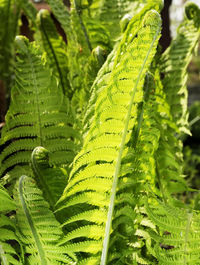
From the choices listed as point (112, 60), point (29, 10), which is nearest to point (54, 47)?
point (29, 10)

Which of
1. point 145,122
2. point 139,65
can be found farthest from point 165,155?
point 139,65

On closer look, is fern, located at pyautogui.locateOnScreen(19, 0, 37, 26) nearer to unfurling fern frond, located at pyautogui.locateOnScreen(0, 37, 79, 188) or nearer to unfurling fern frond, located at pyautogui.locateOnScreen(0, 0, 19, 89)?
unfurling fern frond, located at pyautogui.locateOnScreen(0, 0, 19, 89)

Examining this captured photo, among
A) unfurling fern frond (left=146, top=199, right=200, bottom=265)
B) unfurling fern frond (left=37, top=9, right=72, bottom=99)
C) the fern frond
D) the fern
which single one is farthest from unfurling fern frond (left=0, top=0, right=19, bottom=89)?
unfurling fern frond (left=146, top=199, right=200, bottom=265)

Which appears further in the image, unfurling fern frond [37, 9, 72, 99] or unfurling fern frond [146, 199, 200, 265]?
unfurling fern frond [37, 9, 72, 99]

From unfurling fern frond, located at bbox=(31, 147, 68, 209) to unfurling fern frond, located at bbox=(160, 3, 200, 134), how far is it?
0.36 m

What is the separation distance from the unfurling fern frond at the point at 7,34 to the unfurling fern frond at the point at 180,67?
416 mm

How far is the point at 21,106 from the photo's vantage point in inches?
25.0

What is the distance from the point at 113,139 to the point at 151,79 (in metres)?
0.12

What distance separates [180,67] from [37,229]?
52 centimetres

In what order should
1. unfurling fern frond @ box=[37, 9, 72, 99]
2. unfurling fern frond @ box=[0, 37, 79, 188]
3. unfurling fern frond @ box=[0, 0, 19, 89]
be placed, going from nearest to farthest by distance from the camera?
unfurling fern frond @ box=[0, 37, 79, 188], unfurling fern frond @ box=[37, 9, 72, 99], unfurling fern frond @ box=[0, 0, 19, 89]

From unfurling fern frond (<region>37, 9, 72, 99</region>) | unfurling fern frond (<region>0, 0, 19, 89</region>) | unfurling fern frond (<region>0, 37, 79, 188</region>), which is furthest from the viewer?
unfurling fern frond (<region>0, 0, 19, 89</region>)

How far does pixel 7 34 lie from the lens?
1.02 meters

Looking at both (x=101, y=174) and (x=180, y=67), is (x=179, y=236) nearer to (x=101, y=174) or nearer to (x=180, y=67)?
(x=101, y=174)

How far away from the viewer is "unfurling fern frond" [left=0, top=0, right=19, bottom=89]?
992 mm
